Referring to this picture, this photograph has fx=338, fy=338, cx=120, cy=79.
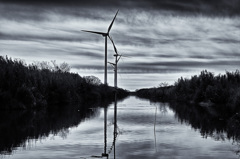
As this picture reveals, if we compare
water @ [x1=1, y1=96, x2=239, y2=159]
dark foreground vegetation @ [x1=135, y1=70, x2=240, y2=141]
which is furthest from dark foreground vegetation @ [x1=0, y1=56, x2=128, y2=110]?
water @ [x1=1, y1=96, x2=239, y2=159]

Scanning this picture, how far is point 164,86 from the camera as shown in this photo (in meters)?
139

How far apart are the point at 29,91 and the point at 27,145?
972 inches

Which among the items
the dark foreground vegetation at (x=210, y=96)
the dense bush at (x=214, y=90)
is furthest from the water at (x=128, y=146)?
the dense bush at (x=214, y=90)

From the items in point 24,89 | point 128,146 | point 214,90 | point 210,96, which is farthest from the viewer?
point 210,96

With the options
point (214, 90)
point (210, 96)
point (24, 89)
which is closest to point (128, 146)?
point (24, 89)

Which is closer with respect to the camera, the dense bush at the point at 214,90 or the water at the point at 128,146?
the water at the point at 128,146

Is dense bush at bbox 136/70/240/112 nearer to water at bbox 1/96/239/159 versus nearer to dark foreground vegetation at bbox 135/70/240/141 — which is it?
dark foreground vegetation at bbox 135/70/240/141

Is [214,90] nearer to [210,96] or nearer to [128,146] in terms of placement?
[210,96]

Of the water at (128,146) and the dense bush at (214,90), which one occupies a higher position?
the dense bush at (214,90)

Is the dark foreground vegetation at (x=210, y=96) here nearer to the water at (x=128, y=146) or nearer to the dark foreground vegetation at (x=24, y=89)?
the water at (x=128, y=146)

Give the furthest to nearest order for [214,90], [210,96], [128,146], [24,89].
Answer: [210,96] → [214,90] → [24,89] → [128,146]

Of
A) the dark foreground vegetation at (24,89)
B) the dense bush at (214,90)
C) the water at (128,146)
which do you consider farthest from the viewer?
the dense bush at (214,90)

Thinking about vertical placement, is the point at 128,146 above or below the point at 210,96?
below

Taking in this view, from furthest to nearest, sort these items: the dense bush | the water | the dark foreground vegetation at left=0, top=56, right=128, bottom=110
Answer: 1. the dense bush
2. the dark foreground vegetation at left=0, top=56, right=128, bottom=110
3. the water
